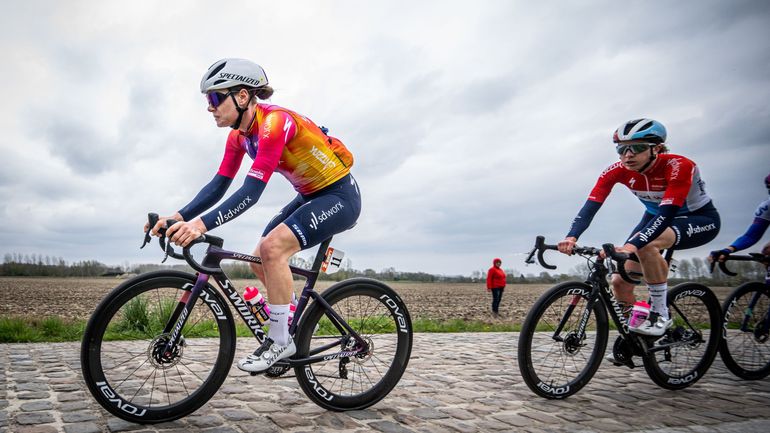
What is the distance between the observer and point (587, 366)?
5.01m

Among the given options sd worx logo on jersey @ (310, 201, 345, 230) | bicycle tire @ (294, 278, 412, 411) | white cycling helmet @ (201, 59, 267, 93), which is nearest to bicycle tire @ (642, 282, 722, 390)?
bicycle tire @ (294, 278, 412, 411)

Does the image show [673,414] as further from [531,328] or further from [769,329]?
[769,329]

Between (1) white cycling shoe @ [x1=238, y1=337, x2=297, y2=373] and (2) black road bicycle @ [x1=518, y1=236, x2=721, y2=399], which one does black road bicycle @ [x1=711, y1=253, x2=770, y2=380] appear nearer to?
(2) black road bicycle @ [x1=518, y1=236, x2=721, y2=399]

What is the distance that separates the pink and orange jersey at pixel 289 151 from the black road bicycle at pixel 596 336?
2210 mm

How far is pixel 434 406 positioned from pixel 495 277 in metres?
14.7

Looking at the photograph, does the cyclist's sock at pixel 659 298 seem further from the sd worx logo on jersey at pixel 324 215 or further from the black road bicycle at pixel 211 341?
the sd worx logo on jersey at pixel 324 215

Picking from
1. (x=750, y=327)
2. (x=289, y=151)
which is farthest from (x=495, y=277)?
(x=289, y=151)

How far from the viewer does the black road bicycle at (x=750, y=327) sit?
6.09 m

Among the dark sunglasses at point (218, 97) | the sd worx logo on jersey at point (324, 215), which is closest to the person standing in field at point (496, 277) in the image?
the sd worx logo on jersey at point (324, 215)

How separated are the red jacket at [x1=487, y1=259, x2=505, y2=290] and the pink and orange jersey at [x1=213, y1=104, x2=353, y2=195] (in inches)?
582

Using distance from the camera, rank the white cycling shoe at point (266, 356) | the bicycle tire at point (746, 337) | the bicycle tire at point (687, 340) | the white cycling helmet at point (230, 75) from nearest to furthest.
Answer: the white cycling shoe at point (266, 356)
the white cycling helmet at point (230, 75)
the bicycle tire at point (687, 340)
the bicycle tire at point (746, 337)

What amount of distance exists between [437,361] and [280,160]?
148 inches

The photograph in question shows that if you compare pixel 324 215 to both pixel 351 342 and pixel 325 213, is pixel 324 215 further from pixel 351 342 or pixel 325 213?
pixel 351 342

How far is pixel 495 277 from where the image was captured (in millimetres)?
18500
